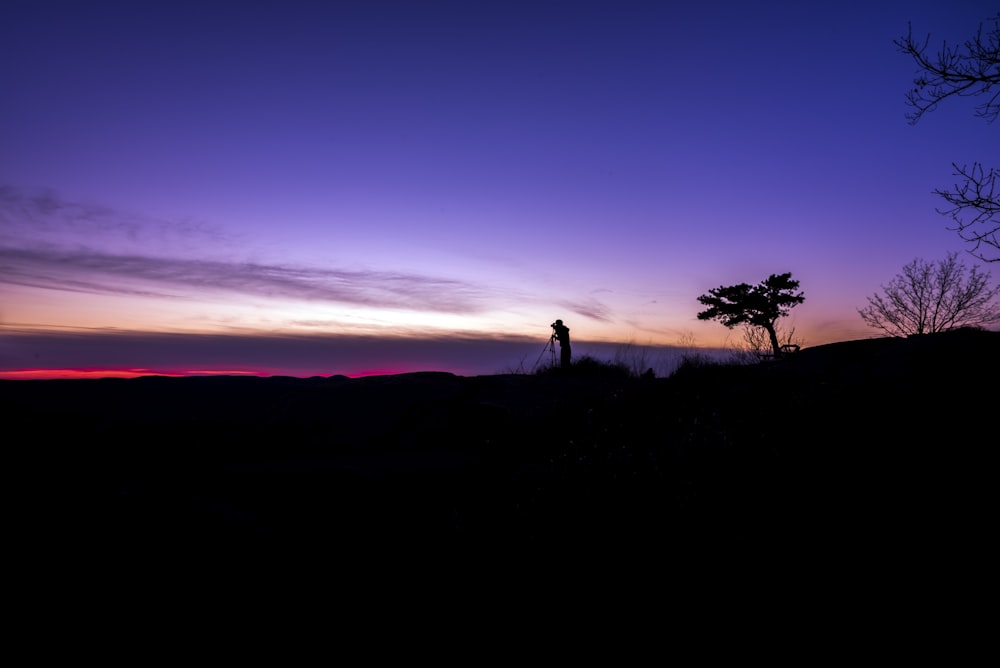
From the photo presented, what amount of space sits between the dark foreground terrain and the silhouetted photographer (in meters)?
6.66

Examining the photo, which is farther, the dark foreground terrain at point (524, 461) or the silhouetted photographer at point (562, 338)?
the silhouetted photographer at point (562, 338)

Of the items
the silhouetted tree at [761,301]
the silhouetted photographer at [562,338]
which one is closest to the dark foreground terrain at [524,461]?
the silhouetted photographer at [562,338]

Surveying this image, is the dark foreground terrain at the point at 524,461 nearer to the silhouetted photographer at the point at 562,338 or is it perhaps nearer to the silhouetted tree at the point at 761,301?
the silhouetted photographer at the point at 562,338

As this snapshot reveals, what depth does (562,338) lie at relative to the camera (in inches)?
563

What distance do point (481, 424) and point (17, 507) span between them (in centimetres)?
407

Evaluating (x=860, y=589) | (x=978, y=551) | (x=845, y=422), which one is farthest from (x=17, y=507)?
(x=845, y=422)

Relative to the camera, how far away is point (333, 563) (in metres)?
3.30

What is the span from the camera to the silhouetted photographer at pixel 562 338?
14.1m

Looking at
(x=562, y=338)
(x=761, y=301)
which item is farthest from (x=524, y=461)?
(x=761, y=301)

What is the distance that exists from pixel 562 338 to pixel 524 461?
29.6ft

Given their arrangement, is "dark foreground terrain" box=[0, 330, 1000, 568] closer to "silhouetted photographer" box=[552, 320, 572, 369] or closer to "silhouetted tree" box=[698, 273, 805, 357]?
"silhouetted photographer" box=[552, 320, 572, 369]

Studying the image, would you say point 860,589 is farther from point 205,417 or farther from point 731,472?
point 205,417

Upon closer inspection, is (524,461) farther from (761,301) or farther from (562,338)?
(761,301)

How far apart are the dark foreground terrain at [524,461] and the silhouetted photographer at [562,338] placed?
6663 millimetres
